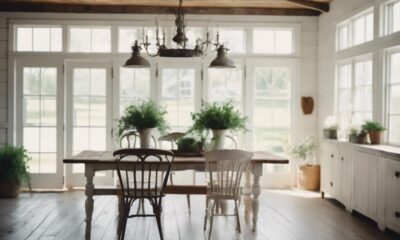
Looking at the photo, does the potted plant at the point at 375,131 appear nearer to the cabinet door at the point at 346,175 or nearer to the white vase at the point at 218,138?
the cabinet door at the point at 346,175

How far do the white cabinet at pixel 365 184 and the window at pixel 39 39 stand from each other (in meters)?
5.03

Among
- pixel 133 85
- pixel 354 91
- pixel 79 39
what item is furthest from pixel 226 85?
pixel 79 39

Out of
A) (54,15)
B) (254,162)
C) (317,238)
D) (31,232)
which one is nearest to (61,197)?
(31,232)

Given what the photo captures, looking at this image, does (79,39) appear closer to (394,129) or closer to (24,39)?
(24,39)

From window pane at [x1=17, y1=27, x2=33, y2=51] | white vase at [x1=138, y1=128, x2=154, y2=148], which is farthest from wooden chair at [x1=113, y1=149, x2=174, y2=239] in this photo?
window pane at [x1=17, y1=27, x2=33, y2=51]

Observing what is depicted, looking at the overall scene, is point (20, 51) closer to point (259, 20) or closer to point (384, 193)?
point (259, 20)

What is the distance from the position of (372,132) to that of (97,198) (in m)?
3.92

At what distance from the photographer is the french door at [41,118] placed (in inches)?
319

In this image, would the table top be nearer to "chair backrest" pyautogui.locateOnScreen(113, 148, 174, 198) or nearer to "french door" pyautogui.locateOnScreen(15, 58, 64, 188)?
"chair backrest" pyautogui.locateOnScreen(113, 148, 174, 198)

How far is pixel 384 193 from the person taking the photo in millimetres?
5355

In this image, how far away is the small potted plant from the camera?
282 inches

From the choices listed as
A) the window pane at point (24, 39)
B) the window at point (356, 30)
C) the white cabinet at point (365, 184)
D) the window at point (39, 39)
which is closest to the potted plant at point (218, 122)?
the white cabinet at point (365, 184)

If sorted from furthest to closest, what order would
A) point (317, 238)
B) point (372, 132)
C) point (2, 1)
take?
point (2, 1)
point (372, 132)
point (317, 238)

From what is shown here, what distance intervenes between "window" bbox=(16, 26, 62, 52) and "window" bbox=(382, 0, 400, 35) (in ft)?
16.4
